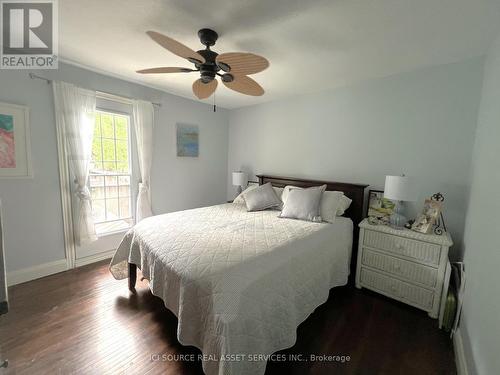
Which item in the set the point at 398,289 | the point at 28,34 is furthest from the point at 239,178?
the point at 28,34

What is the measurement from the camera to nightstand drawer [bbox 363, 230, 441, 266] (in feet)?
6.37

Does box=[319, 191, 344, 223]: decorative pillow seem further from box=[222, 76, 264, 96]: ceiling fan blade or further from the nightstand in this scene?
box=[222, 76, 264, 96]: ceiling fan blade

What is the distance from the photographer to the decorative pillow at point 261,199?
2.93 meters

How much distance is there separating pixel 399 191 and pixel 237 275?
5.88ft

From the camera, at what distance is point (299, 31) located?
5.56ft

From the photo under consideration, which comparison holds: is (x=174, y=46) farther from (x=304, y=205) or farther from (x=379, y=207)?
(x=379, y=207)

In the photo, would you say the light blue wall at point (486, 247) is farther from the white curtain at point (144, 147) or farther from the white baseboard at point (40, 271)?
the white baseboard at point (40, 271)

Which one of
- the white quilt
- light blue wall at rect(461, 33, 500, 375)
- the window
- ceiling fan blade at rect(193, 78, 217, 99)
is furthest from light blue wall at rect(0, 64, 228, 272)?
light blue wall at rect(461, 33, 500, 375)

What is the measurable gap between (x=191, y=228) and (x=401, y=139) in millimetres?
2493

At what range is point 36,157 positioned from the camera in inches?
90.8

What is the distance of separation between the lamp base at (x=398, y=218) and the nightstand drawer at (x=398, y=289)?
54cm

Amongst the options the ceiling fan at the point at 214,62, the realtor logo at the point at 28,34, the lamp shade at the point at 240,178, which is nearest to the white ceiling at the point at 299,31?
the realtor logo at the point at 28,34

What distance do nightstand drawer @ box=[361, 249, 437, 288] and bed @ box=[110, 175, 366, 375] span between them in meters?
0.22

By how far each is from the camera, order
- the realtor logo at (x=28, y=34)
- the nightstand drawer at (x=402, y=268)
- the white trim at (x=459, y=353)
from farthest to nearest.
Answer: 1. the nightstand drawer at (x=402, y=268)
2. the realtor logo at (x=28, y=34)
3. the white trim at (x=459, y=353)
